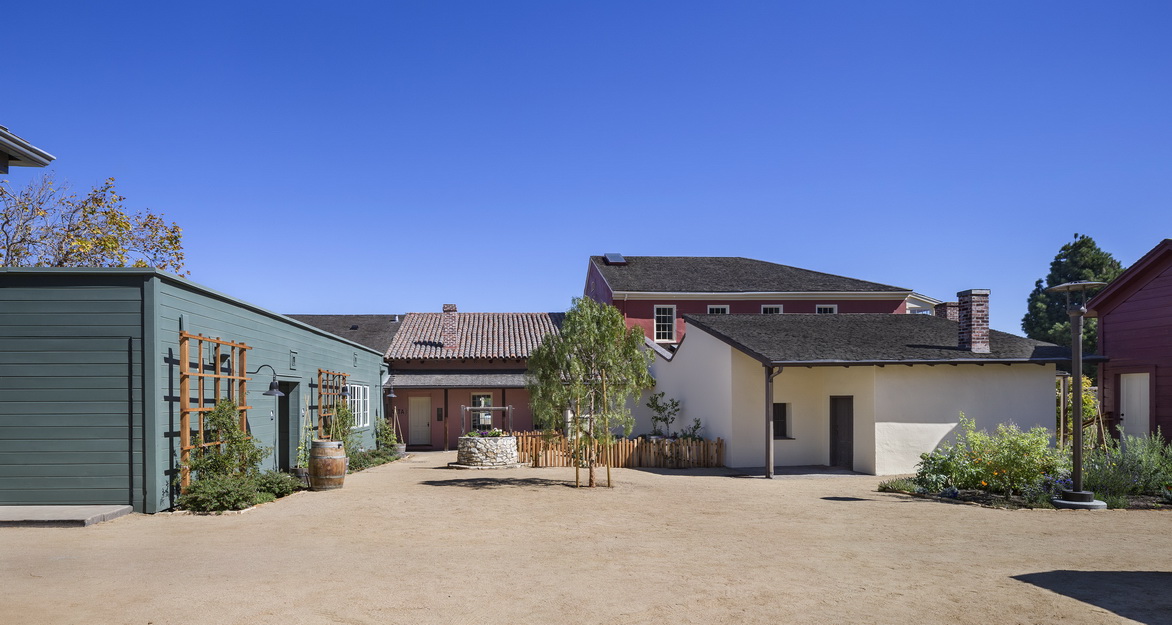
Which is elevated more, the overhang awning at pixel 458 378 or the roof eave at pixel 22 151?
the roof eave at pixel 22 151

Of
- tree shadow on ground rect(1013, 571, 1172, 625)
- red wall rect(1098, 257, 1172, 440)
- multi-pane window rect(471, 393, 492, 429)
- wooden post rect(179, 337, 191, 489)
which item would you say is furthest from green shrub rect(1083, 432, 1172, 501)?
multi-pane window rect(471, 393, 492, 429)

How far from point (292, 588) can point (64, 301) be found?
7028mm

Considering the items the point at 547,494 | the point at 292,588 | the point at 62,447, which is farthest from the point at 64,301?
the point at 547,494

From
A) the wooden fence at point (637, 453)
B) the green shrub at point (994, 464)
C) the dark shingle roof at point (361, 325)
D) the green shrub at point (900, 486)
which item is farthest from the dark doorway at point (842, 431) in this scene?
the dark shingle roof at point (361, 325)

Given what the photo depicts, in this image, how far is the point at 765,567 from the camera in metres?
8.35

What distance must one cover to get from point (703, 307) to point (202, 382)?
2167 centimetres

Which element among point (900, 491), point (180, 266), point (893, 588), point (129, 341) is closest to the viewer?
point (893, 588)

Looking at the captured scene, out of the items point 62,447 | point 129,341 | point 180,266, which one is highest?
point 180,266

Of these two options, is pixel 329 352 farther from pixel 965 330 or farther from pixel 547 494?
pixel 965 330

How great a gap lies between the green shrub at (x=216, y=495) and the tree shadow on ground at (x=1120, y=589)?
10.6 metres

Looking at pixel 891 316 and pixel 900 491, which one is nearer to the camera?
pixel 900 491

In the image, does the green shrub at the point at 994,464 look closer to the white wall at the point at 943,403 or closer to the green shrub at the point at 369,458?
the white wall at the point at 943,403

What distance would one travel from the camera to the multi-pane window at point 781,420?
20.5 meters

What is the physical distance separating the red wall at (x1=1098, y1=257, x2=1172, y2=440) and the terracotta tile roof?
1720 cm
